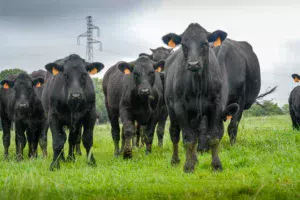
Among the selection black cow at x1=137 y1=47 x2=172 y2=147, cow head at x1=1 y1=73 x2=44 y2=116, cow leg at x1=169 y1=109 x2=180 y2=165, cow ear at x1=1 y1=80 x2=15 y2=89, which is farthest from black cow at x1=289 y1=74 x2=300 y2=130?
cow ear at x1=1 y1=80 x2=15 y2=89

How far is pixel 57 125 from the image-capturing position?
965 centimetres

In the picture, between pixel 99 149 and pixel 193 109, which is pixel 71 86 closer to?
pixel 193 109

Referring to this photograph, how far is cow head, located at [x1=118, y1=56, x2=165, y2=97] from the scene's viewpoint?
11.0m

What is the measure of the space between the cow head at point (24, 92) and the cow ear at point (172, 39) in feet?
17.4

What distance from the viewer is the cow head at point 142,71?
435 inches

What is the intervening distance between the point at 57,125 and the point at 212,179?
4.18m

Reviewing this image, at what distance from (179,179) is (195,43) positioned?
2459 mm

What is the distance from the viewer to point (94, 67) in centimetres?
1021

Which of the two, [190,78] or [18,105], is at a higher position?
[190,78]

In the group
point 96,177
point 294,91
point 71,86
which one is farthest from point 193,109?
point 294,91

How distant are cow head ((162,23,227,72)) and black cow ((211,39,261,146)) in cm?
283

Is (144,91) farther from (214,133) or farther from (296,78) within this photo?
(296,78)

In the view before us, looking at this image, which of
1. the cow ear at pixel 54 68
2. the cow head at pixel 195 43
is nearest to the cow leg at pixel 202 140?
the cow head at pixel 195 43

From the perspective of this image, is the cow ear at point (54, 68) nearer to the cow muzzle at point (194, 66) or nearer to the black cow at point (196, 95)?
the black cow at point (196, 95)
